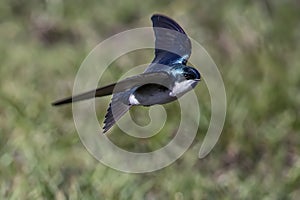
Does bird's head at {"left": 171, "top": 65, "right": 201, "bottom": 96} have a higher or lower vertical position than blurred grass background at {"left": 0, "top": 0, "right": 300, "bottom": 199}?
higher

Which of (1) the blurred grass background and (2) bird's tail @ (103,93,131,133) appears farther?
(1) the blurred grass background

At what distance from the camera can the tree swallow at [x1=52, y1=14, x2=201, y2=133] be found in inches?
85.9

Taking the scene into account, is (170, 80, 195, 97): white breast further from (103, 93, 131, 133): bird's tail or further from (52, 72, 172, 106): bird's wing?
(103, 93, 131, 133): bird's tail

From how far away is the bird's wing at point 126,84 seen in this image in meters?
2.06

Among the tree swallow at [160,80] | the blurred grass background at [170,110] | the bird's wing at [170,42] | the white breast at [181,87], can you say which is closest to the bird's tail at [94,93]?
the tree swallow at [160,80]

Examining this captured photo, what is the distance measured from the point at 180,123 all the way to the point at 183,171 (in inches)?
18.1

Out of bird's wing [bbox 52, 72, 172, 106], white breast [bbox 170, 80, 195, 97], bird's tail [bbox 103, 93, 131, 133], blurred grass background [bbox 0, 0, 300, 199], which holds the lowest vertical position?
blurred grass background [bbox 0, 0, 300, 199]

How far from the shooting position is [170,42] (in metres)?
2.49

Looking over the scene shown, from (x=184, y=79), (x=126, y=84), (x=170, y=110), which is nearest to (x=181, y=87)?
(x=184, y=79)

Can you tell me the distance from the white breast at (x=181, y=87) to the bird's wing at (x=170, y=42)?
0.15m

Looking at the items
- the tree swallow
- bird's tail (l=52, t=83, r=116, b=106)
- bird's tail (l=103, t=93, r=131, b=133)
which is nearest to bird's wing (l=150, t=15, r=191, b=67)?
the tree swallow

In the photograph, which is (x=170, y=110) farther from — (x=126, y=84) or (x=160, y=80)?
(x=126, y=84)

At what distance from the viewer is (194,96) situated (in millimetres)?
4219

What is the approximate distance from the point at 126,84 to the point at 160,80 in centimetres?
14
